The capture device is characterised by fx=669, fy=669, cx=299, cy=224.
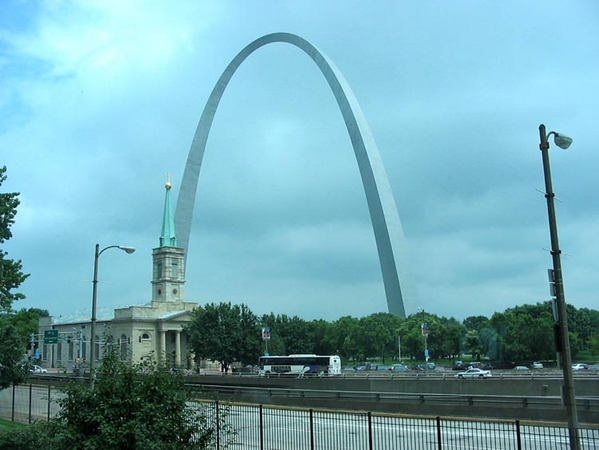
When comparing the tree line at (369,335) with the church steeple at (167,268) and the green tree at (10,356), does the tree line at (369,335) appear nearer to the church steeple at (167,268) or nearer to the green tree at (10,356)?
the church steeple at (167,268)

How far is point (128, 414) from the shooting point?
516 inches

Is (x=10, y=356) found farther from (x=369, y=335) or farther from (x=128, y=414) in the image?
(x=369, y=335)

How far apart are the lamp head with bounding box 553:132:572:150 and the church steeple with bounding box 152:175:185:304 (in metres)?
116

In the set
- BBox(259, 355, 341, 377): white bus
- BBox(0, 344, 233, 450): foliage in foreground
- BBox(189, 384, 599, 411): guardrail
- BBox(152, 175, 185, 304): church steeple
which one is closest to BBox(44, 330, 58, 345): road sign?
BBox(189, 384, 599, 411): guardrail

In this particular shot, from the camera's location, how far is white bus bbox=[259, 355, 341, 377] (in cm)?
7356

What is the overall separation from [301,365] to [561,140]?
62999mm

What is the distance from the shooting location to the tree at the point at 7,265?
2781 centimetres

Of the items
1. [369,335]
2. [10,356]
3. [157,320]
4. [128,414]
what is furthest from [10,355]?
[157,320]

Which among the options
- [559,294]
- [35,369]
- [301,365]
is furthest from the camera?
[301,365]

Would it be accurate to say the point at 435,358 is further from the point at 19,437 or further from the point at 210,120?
the point at 19,437

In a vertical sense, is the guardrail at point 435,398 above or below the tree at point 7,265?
below

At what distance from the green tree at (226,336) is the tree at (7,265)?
74943 millimetres

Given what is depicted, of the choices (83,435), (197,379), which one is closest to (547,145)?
(83,435)

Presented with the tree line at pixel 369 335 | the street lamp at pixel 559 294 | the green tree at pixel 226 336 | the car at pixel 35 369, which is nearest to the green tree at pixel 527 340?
the tree line at pixel 369 335
